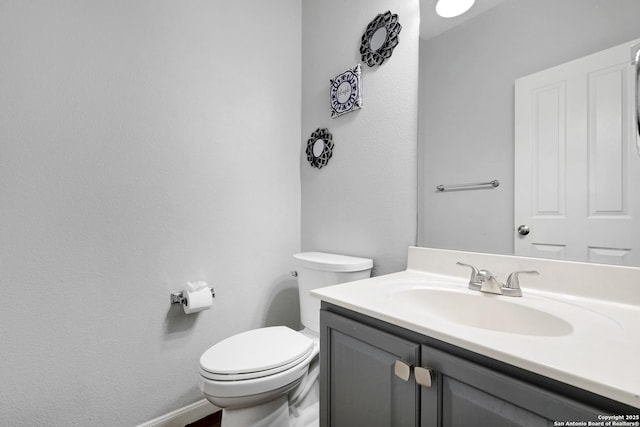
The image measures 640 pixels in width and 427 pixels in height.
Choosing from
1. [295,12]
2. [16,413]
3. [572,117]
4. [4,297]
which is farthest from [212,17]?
[16,413]

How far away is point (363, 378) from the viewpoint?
2.55 feet

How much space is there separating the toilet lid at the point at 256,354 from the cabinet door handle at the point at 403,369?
1.82 ft

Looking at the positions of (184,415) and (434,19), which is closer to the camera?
(434,19)

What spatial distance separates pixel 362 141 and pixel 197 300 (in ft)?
3.74

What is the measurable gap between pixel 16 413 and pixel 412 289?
1536 millimetres

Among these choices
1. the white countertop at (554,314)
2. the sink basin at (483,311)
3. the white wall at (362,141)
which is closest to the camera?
the white countertop at (554,314)

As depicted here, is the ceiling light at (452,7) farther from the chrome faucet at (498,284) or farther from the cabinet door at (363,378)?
the cabinet door at (363,378)

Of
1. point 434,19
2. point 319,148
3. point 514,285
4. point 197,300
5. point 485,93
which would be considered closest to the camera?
point 514,285

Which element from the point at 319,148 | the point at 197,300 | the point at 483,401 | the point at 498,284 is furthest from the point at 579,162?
the point at 197,300

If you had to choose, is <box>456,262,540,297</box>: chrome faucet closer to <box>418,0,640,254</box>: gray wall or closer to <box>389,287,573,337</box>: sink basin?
<box>389,287,573,337</box>: sink basin

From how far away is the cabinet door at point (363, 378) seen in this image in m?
0.68

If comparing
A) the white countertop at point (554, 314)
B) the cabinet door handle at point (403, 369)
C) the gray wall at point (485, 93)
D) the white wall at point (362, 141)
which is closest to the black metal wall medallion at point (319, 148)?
the white wall at point (362, 141)

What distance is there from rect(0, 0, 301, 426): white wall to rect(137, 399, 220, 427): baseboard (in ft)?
0.14

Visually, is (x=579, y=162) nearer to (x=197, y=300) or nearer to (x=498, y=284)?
(x=498, y=284)
